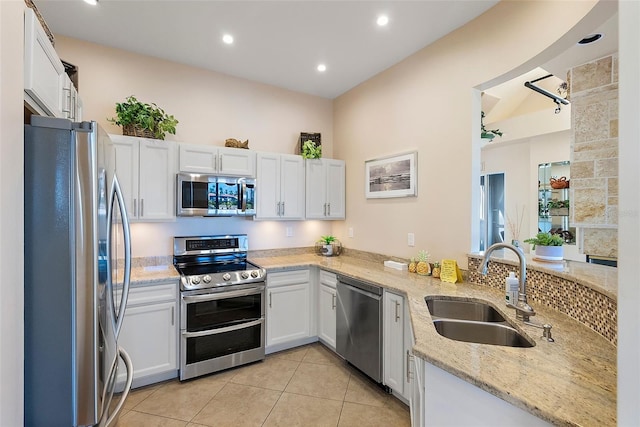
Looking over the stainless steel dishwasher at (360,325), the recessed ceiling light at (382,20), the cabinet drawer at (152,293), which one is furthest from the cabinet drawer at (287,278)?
the recessed ceiling light at (382,20)

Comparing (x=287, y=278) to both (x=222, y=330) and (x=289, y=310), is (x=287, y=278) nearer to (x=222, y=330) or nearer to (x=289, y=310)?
(x=289, y=310)

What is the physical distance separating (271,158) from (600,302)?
2.95 meters

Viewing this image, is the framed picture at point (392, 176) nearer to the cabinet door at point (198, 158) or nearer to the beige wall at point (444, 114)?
the beige wall at point (444, 114)

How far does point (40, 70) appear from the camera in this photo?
4.53 feet

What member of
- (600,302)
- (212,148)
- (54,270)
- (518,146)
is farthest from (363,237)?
(518,146)

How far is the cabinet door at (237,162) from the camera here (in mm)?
3074

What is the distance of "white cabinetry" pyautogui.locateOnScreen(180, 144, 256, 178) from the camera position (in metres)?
2.90

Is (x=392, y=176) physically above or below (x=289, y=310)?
above

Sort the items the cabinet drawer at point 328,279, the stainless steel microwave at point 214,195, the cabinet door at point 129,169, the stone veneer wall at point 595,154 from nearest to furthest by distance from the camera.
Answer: the stone veneer wall at point 595,154
the cabinet door at point 129,169
the stainless steel microwave at point 214,195
the cabinet drawer at point 328,279

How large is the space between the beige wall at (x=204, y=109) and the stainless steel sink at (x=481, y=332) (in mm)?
2404

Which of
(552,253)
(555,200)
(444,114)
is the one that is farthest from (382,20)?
(555,200)

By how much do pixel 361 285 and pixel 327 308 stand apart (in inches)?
27.3

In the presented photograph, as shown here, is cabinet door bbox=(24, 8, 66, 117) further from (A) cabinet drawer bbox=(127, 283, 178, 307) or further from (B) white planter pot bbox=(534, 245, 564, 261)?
(B) white planter pot bbox=(534, 245, 564, 261)

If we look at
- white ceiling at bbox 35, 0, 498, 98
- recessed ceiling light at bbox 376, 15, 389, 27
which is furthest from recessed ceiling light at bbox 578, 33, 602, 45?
recessed ceiling light at bbox 376, 15, 389, 27
